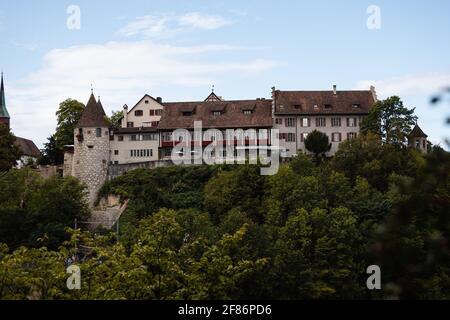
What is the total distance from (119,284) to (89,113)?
1897 inches

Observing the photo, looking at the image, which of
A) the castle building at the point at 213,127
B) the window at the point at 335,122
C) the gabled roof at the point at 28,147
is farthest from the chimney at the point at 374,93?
the gabled roof at the point at 28,147

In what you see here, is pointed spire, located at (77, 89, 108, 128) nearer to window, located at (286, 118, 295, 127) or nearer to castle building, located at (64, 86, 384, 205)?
castle building, located at (64, 86, 384, 205)

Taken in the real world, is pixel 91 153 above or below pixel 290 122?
below

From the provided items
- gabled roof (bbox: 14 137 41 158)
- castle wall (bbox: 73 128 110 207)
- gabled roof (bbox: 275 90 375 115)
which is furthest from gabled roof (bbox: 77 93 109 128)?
gabled roof (bbox: 14 137 41 158)

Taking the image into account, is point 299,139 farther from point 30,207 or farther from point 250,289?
point 250,289

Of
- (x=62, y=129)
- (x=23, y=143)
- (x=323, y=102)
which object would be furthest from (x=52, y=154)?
(x=323, y=102)

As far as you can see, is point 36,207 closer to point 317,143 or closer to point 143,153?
point 143,153

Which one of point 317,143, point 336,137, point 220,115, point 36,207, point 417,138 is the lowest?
point 36,207

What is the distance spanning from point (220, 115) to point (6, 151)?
22.8 meters

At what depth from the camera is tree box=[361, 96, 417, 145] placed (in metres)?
67.7

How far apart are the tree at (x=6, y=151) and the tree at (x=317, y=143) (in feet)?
102

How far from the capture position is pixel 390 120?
6869 cm

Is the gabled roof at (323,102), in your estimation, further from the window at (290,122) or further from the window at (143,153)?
the window at (143,153)

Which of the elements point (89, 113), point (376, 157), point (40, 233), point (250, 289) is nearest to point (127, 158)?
point (89, 113)
